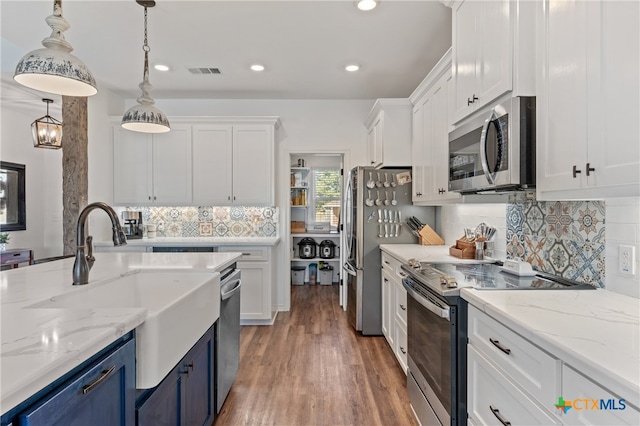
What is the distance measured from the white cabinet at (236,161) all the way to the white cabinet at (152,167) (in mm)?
166

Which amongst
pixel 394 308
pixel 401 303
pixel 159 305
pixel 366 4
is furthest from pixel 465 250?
pixel 159 305

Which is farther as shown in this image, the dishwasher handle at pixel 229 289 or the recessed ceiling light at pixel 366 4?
the recessed ceiling light at pixel 366 4

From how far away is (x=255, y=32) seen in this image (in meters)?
2.79

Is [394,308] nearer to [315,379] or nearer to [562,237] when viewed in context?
[315,379]

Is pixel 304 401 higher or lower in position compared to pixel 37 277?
lower

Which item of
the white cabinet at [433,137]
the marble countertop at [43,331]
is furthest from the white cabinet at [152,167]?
the white cabinet at [433,137]

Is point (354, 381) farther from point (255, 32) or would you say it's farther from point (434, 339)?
point (255, 32)

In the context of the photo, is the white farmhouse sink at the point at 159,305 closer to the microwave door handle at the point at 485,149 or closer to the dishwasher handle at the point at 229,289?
the dishwasher handle at the point at 229,289

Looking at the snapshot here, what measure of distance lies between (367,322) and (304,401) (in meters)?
1.35

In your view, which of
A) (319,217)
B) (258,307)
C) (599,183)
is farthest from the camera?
(319,217)

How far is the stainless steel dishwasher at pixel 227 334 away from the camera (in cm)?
212

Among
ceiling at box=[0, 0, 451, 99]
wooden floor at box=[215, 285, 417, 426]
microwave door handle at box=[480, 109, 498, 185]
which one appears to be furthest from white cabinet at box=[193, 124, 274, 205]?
microwave door handle at box=[480, 109, 498, 185]

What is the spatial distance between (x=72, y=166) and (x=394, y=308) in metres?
3.45

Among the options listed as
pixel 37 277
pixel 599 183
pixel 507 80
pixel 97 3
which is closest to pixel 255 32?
pixel 97 3
